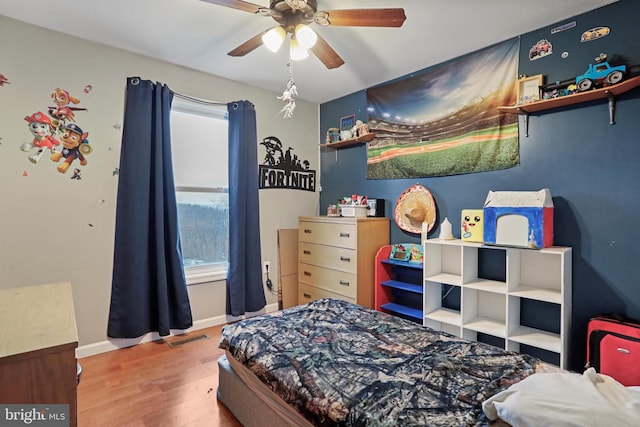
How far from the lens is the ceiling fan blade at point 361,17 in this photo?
170cm

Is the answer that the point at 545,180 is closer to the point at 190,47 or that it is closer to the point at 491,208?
the point at 491,208

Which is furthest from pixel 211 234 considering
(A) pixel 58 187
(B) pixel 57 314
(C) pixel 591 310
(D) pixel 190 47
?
(C) pixel 591 310

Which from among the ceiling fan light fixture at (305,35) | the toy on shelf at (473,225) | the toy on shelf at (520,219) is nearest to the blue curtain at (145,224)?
the ceiling fan light fixture at (305,35)

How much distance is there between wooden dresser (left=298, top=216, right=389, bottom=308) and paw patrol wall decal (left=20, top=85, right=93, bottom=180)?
2.13 metres

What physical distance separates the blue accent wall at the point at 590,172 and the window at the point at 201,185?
2522 millimetres

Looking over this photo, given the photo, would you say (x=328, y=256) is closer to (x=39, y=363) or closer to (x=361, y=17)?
(x=361, y=17)

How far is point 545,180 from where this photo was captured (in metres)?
2.37

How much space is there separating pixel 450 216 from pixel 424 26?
1.56m

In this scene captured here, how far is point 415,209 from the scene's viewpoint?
312 centimetres

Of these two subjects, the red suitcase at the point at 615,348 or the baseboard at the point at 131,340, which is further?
the baseboard at the point at 131,340

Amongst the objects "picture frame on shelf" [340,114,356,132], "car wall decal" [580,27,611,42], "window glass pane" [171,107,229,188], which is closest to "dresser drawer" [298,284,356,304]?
"window glass pane" [171,107,229,188]

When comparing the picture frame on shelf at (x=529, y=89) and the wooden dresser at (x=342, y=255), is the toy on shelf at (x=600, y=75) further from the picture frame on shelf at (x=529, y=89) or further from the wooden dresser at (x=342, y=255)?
the wooden dresser at (x=342, y=255)

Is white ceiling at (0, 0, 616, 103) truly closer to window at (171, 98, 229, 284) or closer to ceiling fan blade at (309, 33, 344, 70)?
ceiling fan blade at (309, 33, 344, 70)

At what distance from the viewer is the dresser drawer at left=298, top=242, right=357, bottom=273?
10.3 ft
